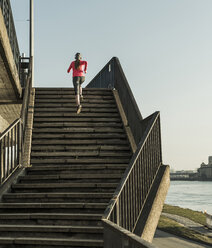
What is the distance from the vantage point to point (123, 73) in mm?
12562

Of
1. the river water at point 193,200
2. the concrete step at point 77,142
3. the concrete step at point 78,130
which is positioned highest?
the concrete step at point 78,130

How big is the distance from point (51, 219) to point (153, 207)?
1.71 meters

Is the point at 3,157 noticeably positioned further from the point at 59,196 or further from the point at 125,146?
the point at 125,146

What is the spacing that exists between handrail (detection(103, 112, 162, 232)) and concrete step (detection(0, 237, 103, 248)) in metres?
0.58

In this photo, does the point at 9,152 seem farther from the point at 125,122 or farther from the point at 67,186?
the point at 125,122

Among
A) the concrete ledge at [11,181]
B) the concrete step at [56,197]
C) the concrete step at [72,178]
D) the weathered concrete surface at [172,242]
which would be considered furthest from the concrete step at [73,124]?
the weathered concrete surface at [172,242]

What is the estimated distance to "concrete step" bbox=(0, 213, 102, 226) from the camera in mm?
6398

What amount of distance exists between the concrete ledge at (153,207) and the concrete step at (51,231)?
67cm

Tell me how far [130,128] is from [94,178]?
8.00 ft

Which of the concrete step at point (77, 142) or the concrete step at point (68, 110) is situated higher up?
the concrete step at point (68, 110)

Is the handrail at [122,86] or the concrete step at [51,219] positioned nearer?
the concrete step at [51,219]

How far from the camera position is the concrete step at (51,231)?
20.0ft

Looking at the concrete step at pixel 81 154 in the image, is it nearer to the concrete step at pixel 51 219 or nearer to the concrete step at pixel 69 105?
the concrete step at pixel 51 219

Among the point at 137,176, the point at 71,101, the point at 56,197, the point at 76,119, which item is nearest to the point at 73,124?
the point at 76,119
